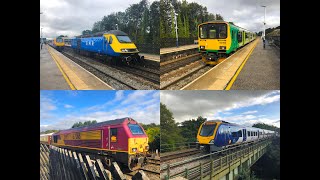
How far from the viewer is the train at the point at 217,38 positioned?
403 centimetres

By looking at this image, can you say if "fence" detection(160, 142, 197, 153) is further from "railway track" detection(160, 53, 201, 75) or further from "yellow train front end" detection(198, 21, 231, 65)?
"yellow train front end" detection(198, 21, 231, 65)

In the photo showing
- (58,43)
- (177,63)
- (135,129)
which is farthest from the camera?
(58,43)

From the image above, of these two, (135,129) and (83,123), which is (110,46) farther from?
(135,129)

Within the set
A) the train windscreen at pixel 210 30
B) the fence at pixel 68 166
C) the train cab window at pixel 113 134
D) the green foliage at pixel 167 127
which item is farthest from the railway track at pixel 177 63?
the fence at pixel 68 166

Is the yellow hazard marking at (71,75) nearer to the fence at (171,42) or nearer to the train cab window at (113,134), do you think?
the train cab window at (113,134)

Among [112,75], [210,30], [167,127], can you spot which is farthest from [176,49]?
[167,127]

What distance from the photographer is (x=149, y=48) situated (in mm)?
3779

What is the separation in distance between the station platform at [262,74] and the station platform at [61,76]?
1.97 meters

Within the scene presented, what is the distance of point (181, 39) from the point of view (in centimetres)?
383

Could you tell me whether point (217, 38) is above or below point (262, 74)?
above

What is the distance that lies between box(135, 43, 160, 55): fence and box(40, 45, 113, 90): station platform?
28.3 inches

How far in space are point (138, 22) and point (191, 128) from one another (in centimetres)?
173

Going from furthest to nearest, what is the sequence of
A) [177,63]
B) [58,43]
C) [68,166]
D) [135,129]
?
[58,43], [68,166], [177,63], [135,129]
